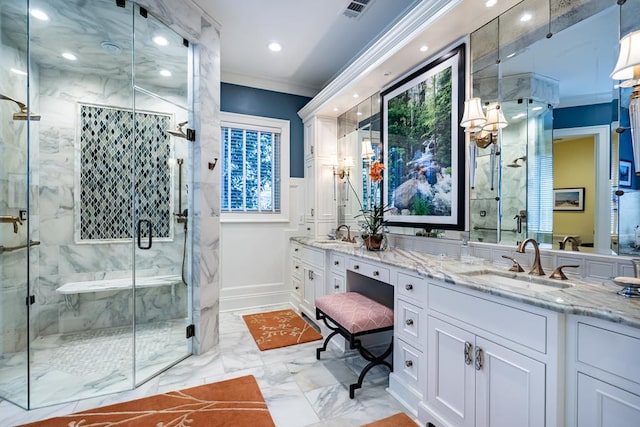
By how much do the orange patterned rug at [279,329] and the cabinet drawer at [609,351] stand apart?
2.27 meters

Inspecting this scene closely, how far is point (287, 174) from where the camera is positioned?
4.18 meters

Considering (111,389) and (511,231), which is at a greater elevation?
(511,231)

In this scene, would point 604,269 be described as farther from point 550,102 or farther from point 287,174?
point 287,174

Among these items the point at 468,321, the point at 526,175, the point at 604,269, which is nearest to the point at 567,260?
the point at 604,269

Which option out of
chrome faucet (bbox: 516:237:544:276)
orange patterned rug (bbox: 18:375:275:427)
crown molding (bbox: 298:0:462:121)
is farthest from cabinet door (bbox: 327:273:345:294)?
crown molding (bbox: 298:0:462:121)

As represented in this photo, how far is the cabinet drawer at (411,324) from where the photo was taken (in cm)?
179

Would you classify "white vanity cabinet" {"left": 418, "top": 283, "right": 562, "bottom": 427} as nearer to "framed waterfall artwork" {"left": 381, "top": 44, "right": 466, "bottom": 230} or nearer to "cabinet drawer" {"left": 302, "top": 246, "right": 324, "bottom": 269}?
"framed waterfall artwork" {"left": 381, "top": 44, "right": 466, "bottom": 230}

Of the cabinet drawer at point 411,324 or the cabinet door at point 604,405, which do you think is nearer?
the cabinet door at point 604,405

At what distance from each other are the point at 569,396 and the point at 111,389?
2666mm

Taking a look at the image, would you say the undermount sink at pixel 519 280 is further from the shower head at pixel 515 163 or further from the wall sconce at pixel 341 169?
the wall sconce at pixel 341 169

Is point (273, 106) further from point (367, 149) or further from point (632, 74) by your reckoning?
point (632, 74)

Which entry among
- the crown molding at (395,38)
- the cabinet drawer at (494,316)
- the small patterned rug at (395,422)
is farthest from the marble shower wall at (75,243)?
the cabinet drawer at (494,316)

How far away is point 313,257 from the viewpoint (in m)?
3.31

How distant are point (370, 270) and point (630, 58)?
1780 millimetres
